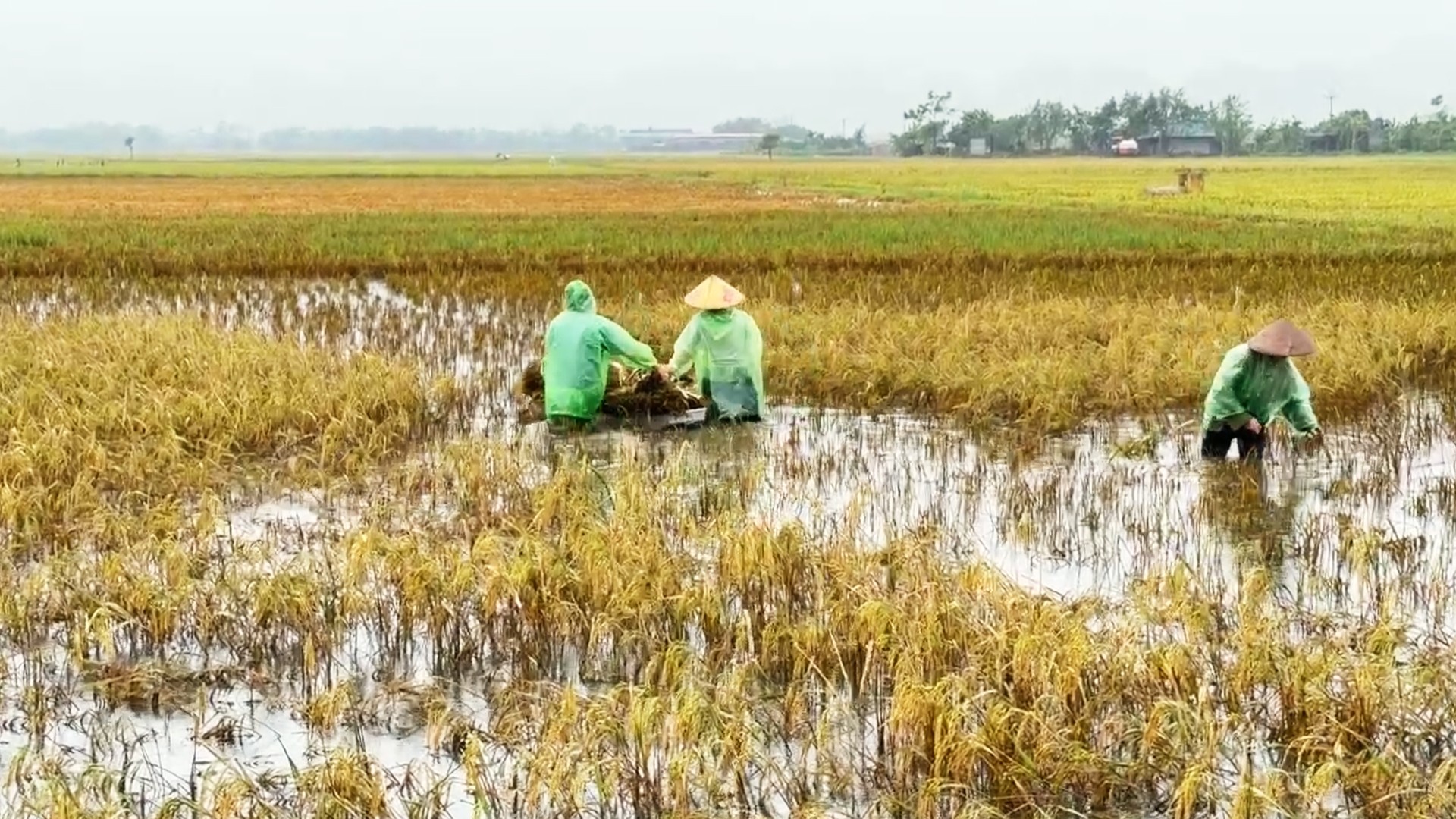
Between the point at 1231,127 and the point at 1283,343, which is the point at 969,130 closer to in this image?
the point at 1231,127

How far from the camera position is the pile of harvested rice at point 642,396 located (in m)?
7.50

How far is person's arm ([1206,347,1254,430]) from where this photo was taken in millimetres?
6031

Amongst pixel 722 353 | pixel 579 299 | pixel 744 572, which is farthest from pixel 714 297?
pixel 744 572

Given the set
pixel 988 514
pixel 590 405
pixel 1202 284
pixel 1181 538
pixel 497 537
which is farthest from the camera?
pixel 1202 284

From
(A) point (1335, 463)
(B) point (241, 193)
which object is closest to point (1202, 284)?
(A) point (1335, 463)

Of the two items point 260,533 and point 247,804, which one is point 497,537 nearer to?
point 260,533

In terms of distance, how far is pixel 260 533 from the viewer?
205 inches

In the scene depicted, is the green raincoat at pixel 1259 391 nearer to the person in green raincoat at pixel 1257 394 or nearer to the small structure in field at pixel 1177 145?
the person in green raincoat at pixel 1257 394

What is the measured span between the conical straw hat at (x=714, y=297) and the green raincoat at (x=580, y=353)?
1.16ft

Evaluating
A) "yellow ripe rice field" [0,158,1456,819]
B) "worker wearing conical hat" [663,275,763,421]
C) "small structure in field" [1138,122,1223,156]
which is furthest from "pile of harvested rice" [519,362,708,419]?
"small structure in field" [1138,122,1223,156]

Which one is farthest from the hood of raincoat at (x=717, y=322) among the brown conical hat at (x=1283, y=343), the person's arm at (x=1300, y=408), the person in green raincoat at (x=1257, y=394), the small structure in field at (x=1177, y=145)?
the small structure in field at (x=1177, y=145)

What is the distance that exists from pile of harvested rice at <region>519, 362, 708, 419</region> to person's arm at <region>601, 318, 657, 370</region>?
32 cm

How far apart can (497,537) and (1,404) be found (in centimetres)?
342

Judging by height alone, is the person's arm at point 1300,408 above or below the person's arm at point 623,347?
below
